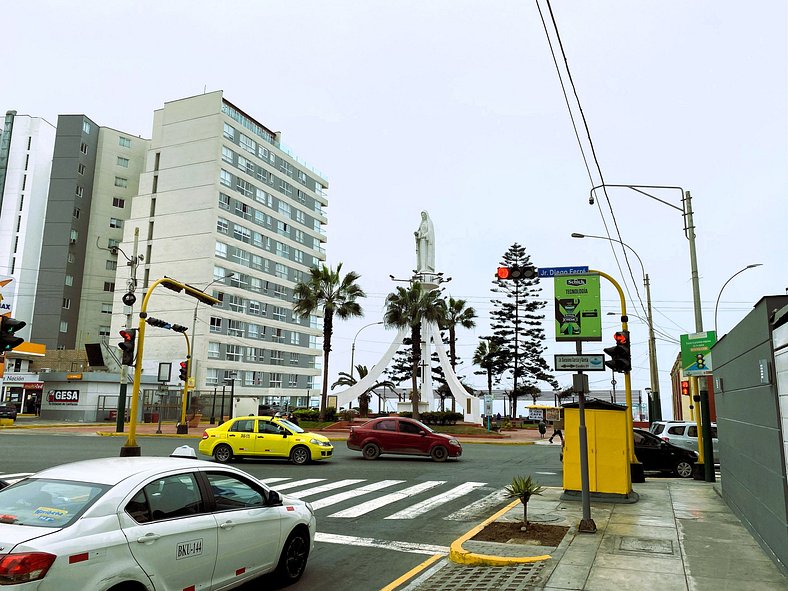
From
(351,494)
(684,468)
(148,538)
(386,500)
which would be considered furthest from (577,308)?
(148,538)

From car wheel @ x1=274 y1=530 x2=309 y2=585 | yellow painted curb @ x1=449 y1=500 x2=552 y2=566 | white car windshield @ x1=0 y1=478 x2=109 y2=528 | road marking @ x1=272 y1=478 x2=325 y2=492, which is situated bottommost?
road marking @ x1=272 y1=478 x2=325 y2=492

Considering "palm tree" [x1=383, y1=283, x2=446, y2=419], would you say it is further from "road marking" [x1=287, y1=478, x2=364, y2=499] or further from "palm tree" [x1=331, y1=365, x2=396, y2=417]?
"road marking" [x1=287, y1=478, x2=364, y2=499]

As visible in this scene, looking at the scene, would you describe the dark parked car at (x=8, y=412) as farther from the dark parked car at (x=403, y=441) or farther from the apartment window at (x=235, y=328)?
the dark parked car at (x=403, y=441)

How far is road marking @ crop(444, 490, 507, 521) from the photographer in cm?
1166

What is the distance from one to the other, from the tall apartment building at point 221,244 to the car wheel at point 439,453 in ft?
143

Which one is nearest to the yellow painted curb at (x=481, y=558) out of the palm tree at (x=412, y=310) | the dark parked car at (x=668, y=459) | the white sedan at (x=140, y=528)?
the white sedan at (x=140, y=528)

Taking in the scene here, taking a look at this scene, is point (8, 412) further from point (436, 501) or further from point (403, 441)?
point (436, 501)

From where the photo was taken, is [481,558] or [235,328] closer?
[481,558]

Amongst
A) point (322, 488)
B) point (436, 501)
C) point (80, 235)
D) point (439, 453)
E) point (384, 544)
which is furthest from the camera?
point (80, 235)

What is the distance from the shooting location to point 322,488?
1523cm

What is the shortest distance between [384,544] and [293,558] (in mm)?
2443

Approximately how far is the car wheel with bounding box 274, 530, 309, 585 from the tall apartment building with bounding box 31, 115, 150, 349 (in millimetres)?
80487

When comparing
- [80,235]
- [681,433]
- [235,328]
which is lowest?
[681,433]

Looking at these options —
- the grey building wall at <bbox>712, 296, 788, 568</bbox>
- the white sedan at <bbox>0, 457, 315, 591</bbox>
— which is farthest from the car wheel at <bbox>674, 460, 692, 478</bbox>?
the white sedan at <bbox>0, 457, 315, 591</bbox>
